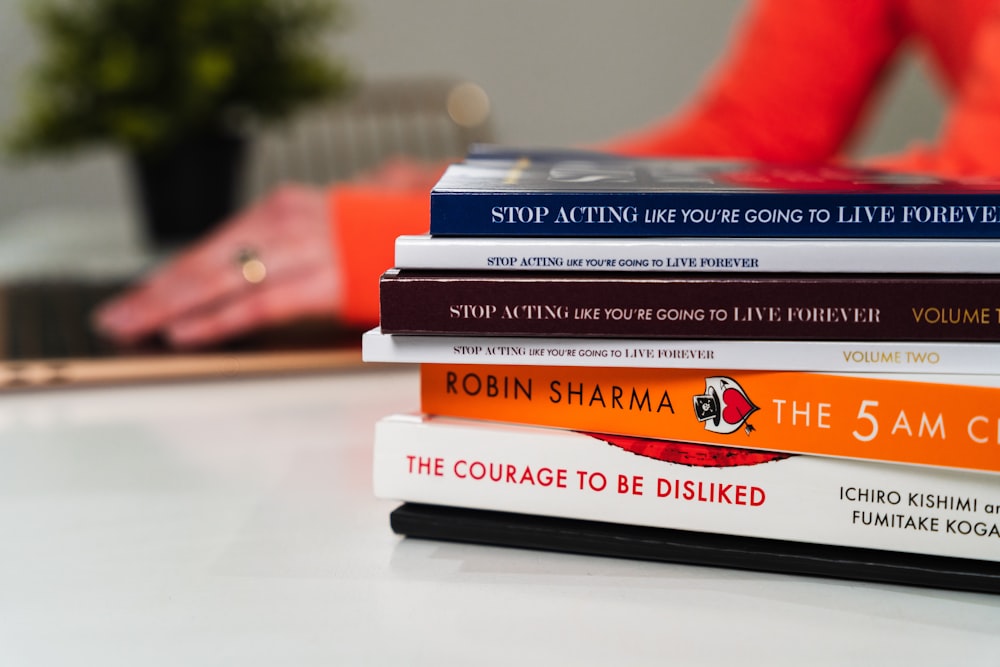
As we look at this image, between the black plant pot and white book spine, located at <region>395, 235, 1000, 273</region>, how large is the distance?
3.20 feet

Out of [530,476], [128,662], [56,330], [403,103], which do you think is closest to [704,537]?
[530,476]

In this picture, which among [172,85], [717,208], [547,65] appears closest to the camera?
[717,208]

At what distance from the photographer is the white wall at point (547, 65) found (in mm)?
2043

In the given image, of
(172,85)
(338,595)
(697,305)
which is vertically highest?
(172,85)

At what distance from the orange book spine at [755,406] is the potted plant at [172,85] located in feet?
2.87

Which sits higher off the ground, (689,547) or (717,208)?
(717,208)

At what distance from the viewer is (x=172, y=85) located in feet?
3.99

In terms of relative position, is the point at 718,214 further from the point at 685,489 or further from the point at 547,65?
the point at 547,65

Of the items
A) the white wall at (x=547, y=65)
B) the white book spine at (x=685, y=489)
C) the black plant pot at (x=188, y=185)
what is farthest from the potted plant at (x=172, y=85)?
the white book spine at (x=685, y=489)

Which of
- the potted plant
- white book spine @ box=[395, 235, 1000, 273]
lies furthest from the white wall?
white book spine @ box=[395, 235, 1000, 273]

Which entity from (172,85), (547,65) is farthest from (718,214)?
(547,65)

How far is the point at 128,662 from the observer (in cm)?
34

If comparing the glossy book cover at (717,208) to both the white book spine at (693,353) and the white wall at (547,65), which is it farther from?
the white wall at (547,65)

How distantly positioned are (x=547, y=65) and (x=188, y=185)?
1.01 meters
